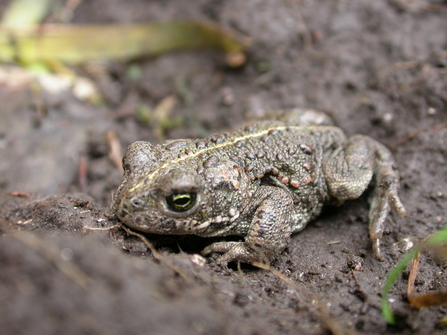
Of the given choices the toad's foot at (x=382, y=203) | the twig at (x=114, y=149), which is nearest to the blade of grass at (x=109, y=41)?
the twig at (x=114, y=149)

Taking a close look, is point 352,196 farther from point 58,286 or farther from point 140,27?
point 140,27

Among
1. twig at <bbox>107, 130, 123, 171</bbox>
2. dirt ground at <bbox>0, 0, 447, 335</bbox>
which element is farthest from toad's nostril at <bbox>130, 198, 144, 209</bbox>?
twig at <bbox>107, 130, 123, 171</bbox>

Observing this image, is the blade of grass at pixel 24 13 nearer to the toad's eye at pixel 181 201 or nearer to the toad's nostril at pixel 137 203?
the toad's nostril at pixel 137 203

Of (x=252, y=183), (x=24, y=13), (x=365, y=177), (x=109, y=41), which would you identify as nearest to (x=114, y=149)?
(x=109, y=41)

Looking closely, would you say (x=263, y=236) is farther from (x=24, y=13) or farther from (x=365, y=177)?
(x=24, y=13)

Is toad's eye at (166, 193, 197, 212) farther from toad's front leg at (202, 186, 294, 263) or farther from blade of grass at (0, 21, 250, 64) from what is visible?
blade of grass at (0, 21, 250, 64)

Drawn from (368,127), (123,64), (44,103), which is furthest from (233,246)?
(123,64)
